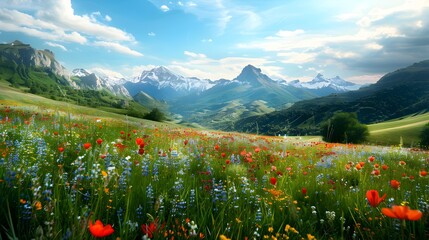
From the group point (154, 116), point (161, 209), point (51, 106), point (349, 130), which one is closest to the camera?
point (161, 209)

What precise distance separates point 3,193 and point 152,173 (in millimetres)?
2143

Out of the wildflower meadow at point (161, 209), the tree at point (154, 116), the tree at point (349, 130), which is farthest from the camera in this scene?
the tree at point (154, 116)

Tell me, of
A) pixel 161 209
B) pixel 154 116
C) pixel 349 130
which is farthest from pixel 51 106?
pixel 154 116

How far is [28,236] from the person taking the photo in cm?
208

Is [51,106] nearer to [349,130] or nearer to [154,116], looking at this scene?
[349,130]

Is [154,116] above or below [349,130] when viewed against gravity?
above

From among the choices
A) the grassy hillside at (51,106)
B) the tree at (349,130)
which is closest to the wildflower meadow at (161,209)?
the grassy hillside at (51,106)

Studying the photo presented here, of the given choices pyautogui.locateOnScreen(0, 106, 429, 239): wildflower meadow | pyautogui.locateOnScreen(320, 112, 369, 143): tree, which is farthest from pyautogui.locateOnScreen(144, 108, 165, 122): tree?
pyautogui.locateOnScreen(0, 106, 429, 239): wildflower meadow

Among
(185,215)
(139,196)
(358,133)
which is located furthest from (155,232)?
(358,133)

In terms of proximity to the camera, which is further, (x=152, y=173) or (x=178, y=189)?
(x=152, y=173)

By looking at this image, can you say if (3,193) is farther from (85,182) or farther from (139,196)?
(139,196)

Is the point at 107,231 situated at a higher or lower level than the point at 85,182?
higher

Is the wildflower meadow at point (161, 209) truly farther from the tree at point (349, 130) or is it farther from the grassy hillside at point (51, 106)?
the tree at point (349, 130)

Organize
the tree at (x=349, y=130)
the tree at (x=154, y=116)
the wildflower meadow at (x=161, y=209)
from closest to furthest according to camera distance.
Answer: the wildflower meadow at (x=161, y=209)
the tree at (x=349, y=130)
the tree at (x=154, y=116)
